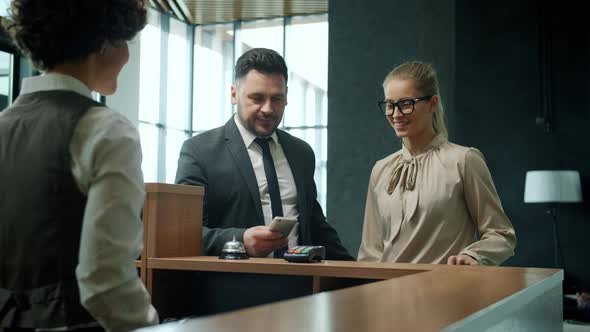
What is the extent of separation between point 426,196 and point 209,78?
1170 cm

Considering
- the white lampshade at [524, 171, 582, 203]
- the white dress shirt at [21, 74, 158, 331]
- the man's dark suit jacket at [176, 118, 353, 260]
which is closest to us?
the white dress shirt at [21, 74, 158, 331]

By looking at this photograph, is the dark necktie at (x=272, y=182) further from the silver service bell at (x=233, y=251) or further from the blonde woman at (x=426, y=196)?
the silver service bell at (x=233, y=251)

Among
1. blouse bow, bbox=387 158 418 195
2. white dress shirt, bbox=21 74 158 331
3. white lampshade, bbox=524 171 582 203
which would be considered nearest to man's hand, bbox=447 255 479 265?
blouse bow, bbox=387 158 418 195

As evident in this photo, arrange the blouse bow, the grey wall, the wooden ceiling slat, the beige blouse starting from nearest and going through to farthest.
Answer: the beige blouse, the blouse bow, the grey wall, the wooden ceiling slat

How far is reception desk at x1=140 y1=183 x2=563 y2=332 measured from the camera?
3.29 feet

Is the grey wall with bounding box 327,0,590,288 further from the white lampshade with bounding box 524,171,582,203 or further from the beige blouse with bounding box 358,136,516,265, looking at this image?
the beige blouse with bounding box 358,136,516,265

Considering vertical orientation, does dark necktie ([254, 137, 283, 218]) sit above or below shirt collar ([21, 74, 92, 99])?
below

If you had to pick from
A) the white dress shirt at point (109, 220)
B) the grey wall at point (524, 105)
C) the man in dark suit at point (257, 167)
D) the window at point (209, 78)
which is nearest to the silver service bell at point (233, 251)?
the man in dark suit at point (257, 167)

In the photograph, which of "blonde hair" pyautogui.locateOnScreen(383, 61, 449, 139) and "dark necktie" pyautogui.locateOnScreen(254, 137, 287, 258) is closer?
"blonde hair" pyautogui.locateOnScreen(383, 61, 449, 139)

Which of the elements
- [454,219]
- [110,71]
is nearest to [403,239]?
[454,219]

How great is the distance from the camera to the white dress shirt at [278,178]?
9.96 ft

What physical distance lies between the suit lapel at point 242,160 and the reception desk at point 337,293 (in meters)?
0.37

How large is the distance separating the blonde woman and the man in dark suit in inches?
11.8

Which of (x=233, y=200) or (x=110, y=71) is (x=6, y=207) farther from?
(x=233, y=200)
